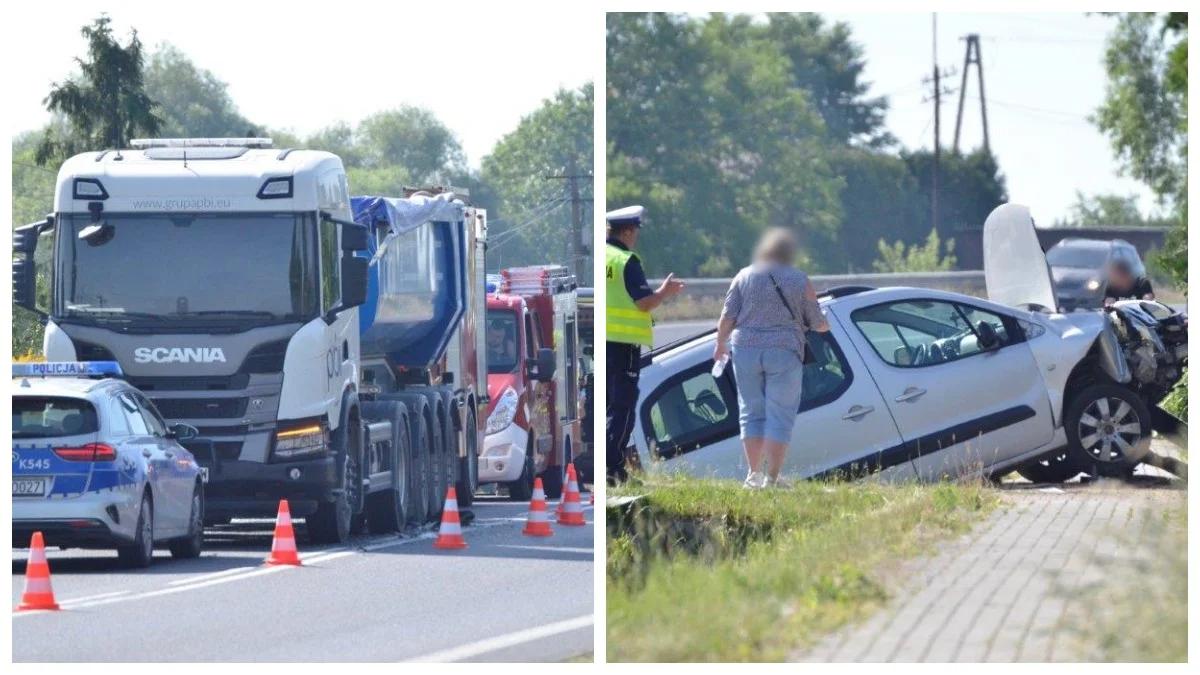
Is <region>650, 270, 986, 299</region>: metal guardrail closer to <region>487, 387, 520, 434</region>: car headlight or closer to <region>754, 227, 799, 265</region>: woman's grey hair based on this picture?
<region>754, 227, 799, 265</region>: woman's grey hair

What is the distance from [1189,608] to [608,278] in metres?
4.92

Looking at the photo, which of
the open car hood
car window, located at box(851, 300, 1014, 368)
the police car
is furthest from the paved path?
the police car

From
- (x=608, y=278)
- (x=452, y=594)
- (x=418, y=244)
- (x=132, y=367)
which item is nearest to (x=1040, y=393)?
(x=608, y=278)

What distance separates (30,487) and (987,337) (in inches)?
245

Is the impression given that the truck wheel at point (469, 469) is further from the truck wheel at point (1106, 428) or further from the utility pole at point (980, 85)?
the truck wheel at point (1106, 428)

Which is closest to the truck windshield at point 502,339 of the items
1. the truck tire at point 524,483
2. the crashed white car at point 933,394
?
the truck tire at point 524,483

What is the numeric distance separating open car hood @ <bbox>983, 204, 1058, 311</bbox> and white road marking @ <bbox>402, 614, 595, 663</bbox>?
473 centimetres

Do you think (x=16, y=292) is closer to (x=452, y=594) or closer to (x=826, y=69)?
(x=452, y=594)

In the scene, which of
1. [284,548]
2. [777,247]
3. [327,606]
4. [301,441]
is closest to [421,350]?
[301,441]

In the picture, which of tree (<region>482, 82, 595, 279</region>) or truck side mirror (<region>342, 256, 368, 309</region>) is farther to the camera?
truck side mirror (<region>342, 256, 368, 309</region>)

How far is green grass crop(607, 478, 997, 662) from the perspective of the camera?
7414mm

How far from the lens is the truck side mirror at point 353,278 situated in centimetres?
1577

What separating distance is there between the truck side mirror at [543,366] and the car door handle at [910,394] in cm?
1168

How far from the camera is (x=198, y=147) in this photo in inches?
631
